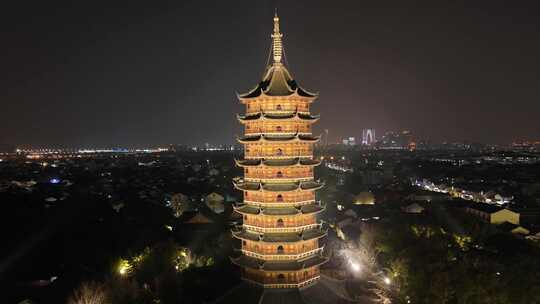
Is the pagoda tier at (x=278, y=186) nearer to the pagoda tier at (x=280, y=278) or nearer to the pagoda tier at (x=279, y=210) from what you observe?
the pagoda tier at (x=279, y=210)

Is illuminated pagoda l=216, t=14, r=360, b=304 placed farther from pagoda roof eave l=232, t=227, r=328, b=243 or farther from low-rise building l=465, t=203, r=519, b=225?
low-rise building l=465, t=203, r=519, b=225

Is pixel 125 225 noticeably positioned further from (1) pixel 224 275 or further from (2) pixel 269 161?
(2) pixel 269 161

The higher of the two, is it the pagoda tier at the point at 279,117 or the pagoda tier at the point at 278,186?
the pagoda tier at the point at 279,117

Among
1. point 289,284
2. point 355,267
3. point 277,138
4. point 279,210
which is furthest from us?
point 355,267

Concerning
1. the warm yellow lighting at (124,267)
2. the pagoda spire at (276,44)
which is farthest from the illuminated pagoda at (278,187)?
the warm yellow lighting at (124,267)

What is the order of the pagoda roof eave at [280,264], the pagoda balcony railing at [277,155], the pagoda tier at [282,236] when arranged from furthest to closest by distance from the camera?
1. the pagoda balcony railing at [277,155]
2. the pagoda tier at [282,236]
3. the pagoda roof eave at [280,264]

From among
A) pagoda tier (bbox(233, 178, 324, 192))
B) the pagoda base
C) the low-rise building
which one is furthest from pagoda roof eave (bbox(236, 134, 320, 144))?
the low-rise building

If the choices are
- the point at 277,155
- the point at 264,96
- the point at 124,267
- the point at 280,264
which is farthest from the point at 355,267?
the point at 124,267

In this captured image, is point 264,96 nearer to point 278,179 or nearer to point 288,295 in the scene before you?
point 278,179

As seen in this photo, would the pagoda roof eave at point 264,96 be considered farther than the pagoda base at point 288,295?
Yes
